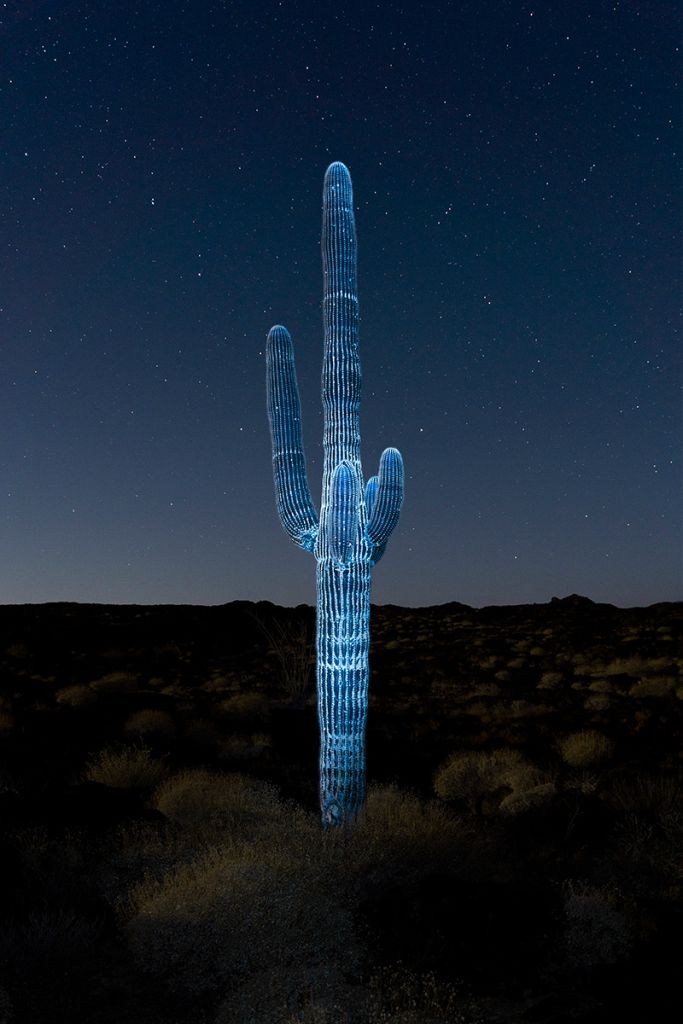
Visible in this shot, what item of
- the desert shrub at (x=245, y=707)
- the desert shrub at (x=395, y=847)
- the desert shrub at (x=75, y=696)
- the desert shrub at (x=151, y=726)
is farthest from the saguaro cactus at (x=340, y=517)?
the desert shrub at (x=75, y=696)

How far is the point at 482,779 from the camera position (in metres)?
11.2

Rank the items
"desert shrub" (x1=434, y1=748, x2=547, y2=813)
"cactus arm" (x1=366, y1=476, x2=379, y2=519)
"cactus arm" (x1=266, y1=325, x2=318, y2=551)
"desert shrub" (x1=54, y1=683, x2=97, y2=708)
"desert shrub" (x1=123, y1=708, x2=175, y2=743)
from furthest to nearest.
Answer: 1. "desert shrub" (x1=54, y1=683, x2=97, y2=708)
2. "desert shrub" (x1=123, y1=708, x2=175, y2=743)
3. "desert shrub" (x1=434, y1=748, x2=547, y2=813)
4. "cactus arm" (x1=366, y1=476, x2=379, y2=519)
5. "cactus arm" (x1=266, y1=325, x2=318, y2=551)

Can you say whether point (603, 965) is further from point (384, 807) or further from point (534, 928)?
point (384, 807)

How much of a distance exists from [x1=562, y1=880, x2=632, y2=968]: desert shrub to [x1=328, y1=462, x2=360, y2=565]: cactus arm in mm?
3886

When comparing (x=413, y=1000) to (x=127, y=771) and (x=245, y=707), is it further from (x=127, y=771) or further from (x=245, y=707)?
(x=245, y=707)

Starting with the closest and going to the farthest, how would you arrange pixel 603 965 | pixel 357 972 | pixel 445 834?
pixel 357 972
pixel 603 965
pixel 445 834

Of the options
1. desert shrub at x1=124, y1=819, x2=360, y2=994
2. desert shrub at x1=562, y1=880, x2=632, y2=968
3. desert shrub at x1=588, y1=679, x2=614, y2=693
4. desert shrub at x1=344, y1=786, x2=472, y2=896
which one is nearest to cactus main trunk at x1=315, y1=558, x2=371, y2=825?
desert shrub at x1=344, y1=786, x2=472, y2=896

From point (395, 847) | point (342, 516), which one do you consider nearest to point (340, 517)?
point (342, 516)

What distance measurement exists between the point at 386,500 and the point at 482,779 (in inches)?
168

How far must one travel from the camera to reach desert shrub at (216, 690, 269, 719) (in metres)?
17.5

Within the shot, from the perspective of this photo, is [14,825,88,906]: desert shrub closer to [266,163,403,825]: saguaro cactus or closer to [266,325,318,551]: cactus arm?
[266,163,403,825]: saguaro cactus

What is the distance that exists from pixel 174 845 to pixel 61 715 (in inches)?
343

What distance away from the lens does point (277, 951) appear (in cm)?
564

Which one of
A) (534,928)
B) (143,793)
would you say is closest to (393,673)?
(143,793)
